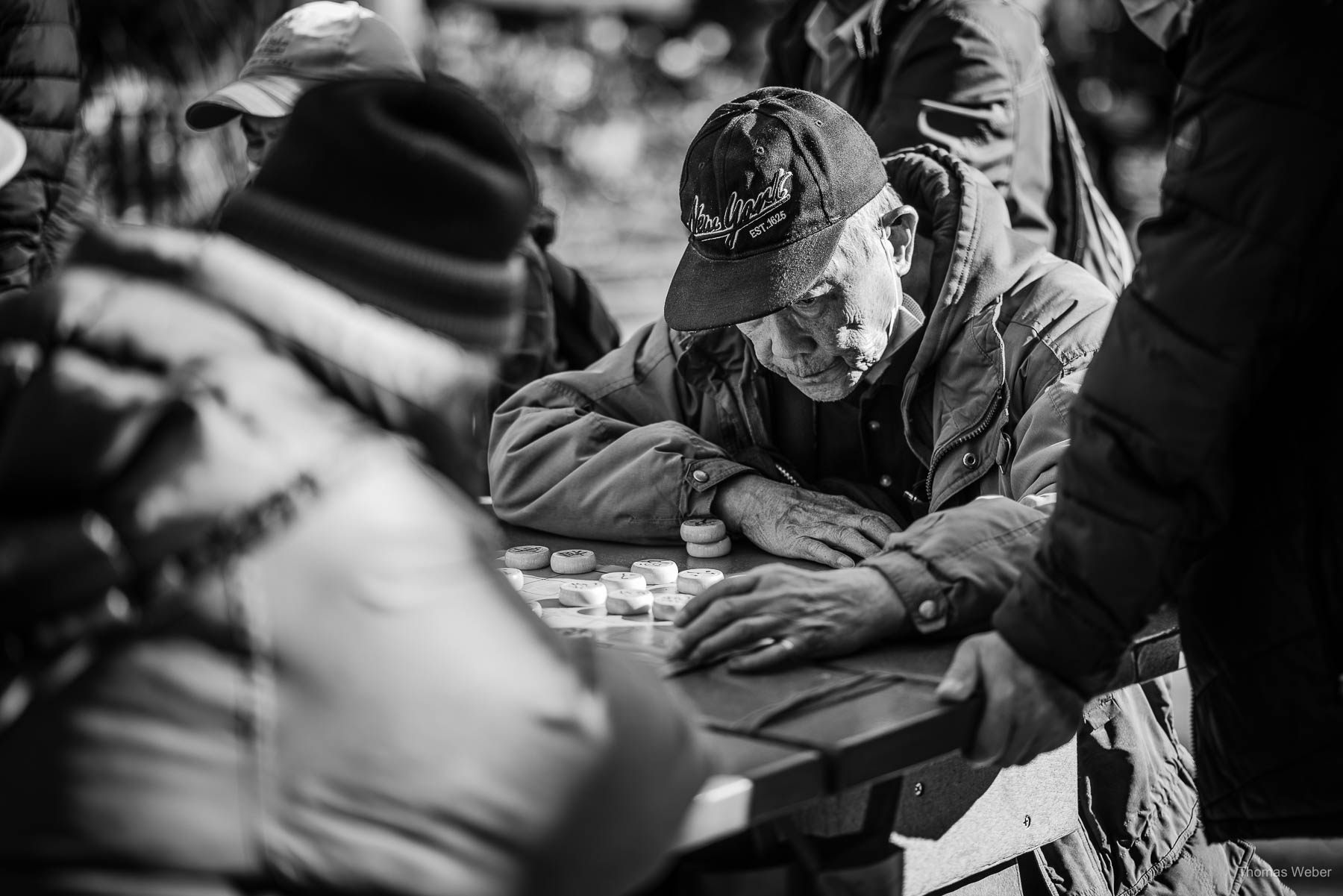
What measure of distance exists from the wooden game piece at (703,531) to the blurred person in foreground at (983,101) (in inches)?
46.6

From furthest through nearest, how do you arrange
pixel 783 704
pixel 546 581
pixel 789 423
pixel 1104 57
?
pixel 1104 57
pixel 789 423
pixel 546 581
pixel 783 704

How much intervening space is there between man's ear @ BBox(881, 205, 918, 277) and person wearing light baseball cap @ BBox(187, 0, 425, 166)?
4.45 feet

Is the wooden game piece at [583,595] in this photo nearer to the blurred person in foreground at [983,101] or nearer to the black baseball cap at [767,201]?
the black baseball cap at [767,201]

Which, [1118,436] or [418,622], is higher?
[418,622]

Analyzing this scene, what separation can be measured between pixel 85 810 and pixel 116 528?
220 millimetres

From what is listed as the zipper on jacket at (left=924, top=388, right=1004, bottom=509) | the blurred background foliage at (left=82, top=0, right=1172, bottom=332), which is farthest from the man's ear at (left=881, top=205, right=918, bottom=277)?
the blurred background foliage at (left=82, top=0, right=1172, bottom=332)

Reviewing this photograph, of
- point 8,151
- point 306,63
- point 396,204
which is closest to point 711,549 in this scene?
point 396,204

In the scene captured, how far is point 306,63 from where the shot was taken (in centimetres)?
349

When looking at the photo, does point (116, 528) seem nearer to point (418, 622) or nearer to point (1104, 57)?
point (418, 622)

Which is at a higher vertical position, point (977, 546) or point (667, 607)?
point (977, 546)

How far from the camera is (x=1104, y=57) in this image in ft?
35.8

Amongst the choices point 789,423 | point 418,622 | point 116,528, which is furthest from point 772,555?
point 116,528

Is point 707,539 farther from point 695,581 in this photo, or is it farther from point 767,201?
point 767,201

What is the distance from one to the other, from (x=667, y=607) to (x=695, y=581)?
18 centimetres
